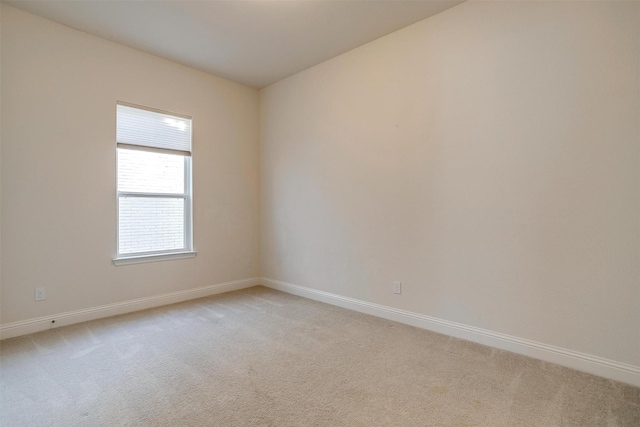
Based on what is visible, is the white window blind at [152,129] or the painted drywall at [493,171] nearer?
the painted drywall at [493,171]

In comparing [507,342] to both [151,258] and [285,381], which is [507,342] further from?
[151,258]

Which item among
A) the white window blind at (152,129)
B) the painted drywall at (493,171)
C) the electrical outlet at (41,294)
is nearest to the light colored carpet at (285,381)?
the electrical outlet at (41,294)

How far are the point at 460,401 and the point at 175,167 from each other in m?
3.72

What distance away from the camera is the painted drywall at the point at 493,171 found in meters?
2.11

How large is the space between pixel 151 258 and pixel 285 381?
2419 millimetres

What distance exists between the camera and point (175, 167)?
392 centimetres

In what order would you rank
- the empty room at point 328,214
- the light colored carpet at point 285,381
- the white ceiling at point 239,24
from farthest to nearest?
1. the white ceiling at point 239,24
2. the empty room at point 328,214
3. the light colored carpet at point 285,381

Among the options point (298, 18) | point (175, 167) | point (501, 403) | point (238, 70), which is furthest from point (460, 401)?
point (238, 70)

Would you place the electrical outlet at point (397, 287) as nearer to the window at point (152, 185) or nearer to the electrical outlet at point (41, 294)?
the window at point (152, 185)

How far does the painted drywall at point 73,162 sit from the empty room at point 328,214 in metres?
0.02

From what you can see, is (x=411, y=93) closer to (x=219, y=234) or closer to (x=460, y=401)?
(x=460, y=401)

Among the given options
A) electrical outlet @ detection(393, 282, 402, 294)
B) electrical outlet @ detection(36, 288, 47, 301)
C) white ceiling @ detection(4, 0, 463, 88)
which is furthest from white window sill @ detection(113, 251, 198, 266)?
electrical outlet @ detection(393, 282, 402, 294)

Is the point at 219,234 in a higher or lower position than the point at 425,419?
higher

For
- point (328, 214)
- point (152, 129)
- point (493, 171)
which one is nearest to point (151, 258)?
point (152, 129)
